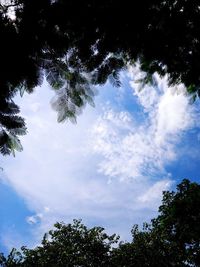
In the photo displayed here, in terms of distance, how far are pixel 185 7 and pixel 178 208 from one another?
22.6 meters

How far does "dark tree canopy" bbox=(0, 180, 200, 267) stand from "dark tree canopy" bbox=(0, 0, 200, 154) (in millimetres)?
21831

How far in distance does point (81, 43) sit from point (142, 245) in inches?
968

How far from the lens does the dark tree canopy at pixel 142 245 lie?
2331 centimetres

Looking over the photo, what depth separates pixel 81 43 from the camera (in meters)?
3.35

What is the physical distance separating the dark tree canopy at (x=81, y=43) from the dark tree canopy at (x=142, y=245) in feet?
71.6

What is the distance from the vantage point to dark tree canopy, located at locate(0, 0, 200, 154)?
2930mm

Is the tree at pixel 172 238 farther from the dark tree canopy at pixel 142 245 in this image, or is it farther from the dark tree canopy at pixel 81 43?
the dark tree canopy at pixel 81 43

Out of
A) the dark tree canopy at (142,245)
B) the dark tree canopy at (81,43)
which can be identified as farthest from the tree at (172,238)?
the dark tree canopy at (81,43)

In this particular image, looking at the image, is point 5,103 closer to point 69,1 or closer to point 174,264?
point 69,1

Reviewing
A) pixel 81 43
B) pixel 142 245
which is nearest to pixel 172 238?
pixel 142 245

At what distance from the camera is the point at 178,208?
23.9 m

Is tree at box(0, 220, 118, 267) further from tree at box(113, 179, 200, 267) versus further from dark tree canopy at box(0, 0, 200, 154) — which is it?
dark tree canopy at box(0, 0, 200, 154)

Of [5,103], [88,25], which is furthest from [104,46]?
[5,103]

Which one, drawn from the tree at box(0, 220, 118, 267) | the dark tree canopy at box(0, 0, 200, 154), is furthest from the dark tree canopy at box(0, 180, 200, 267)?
the dark tree canopy at box(0, 0, 200, 154)
